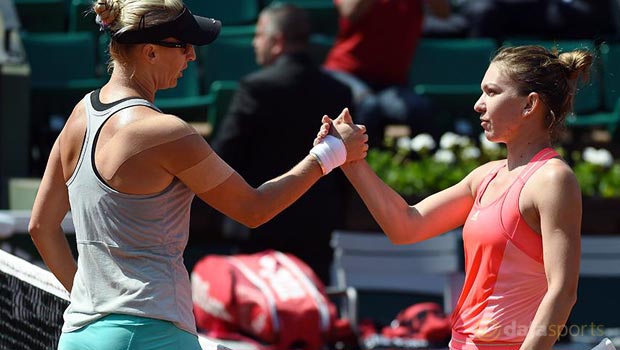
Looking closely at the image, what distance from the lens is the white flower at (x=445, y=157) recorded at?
7.88m

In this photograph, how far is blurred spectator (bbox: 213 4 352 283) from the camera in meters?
6.55

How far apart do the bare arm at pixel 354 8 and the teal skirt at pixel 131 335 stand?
5997 mm

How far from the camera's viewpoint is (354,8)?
875 centimetres

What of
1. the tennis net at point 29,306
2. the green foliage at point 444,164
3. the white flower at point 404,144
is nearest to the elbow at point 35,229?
the tennis net at point 29,306

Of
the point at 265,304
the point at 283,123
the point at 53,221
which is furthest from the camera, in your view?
the point at 283,123

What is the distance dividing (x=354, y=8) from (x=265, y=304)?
3472mm

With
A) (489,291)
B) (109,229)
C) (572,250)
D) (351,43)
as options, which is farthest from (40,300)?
(351,43)

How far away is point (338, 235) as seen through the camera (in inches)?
273

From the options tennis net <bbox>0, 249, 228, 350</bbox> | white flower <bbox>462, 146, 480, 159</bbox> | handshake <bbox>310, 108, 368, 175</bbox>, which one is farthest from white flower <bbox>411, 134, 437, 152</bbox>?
handshake <bbox>310, 108, 368, 175</bbox>

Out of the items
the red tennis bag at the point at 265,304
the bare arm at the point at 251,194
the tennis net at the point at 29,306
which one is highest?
the bare arm at the point at 251,194

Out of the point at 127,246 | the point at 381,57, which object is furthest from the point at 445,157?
the point at 127,246

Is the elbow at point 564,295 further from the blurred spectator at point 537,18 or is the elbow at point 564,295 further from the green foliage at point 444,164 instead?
the blurred spectator at point 537,18

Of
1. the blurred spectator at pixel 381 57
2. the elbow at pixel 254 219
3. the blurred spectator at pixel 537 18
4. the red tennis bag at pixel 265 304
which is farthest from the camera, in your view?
the blurred spectator at pixel 537 18

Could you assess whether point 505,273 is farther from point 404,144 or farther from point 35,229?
point 404,144
